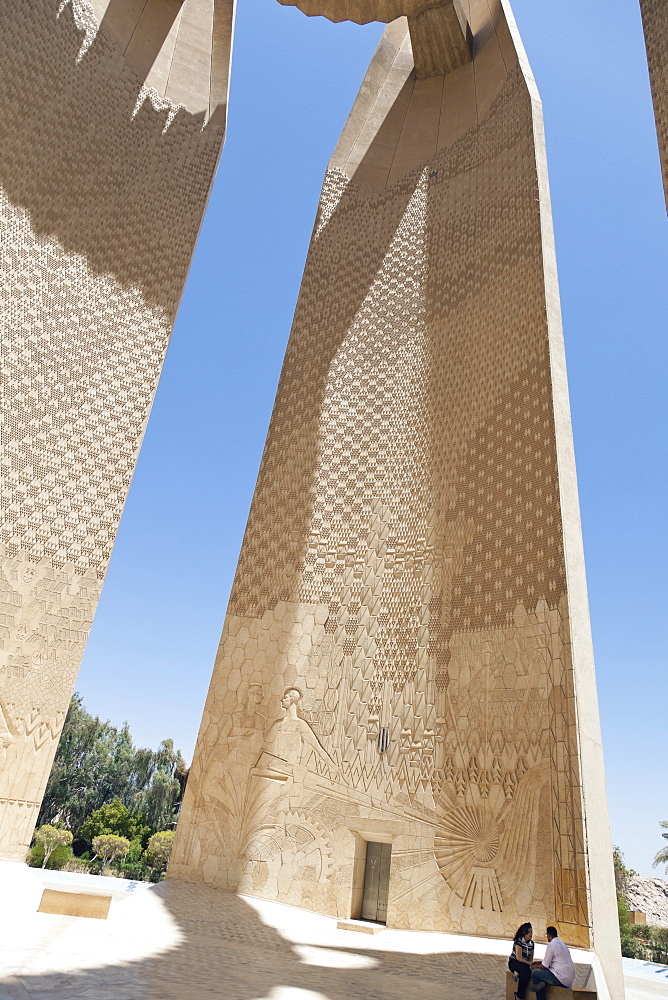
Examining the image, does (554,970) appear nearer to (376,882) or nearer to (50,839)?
(376,882)

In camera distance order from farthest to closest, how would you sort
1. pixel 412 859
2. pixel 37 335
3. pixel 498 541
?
pixel 37 335 → pixel 498 541 → pixel 412 859

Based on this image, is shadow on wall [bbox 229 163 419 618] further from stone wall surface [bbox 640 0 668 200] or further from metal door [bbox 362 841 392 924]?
stone wall surface [bbox 640 0 668 200]

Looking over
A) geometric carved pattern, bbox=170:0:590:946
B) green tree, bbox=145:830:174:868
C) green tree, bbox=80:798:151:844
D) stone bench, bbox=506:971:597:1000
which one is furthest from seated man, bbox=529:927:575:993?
green tree, bbox=80:798:151:844

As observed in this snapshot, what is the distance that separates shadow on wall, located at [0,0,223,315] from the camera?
8688mm

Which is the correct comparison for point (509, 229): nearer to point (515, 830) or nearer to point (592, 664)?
point (592, 664)

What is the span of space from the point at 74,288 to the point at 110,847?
44.1 feet

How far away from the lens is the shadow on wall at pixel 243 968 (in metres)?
3.34

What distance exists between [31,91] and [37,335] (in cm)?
323

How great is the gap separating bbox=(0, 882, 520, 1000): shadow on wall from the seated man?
533mm

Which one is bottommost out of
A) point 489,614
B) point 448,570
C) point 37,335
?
point 489,614

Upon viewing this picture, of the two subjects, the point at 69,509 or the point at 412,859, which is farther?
the point at 69,509

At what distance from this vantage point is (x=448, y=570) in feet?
25.0

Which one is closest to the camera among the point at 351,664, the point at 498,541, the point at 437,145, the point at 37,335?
the point at 498,541

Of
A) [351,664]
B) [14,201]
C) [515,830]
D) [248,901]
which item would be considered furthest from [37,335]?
[515,830]
